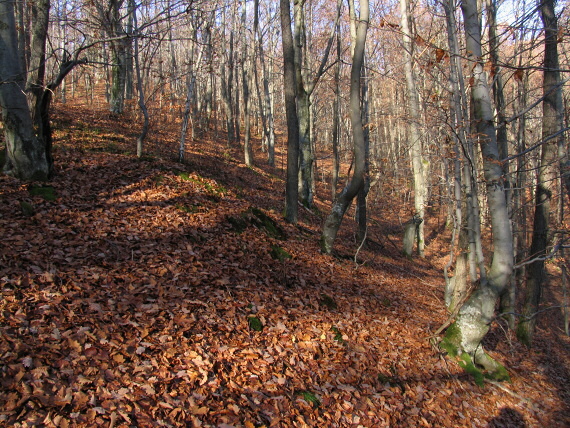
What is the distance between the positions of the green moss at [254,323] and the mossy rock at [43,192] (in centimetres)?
424

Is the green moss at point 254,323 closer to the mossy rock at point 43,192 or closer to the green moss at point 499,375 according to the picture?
the green moss at point 499,375

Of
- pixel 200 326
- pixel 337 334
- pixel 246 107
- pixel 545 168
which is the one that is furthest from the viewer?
pixel 246 107

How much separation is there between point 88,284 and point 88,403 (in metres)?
1.89

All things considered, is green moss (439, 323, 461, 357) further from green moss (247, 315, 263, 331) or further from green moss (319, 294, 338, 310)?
green moss (247, 315, 263, 331)

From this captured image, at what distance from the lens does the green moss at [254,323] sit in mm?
4824

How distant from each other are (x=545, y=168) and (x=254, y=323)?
296 inches

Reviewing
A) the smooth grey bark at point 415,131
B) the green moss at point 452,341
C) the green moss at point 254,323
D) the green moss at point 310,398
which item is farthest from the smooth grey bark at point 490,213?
the smooth grey bark at point 415,131

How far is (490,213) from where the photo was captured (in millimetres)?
5668

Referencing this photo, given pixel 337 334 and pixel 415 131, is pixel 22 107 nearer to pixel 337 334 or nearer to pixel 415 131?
pixel 337 334

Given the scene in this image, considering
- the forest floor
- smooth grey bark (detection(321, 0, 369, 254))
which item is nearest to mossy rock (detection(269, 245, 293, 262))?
the forest floor

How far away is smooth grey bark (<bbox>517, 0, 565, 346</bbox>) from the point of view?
7156 mm

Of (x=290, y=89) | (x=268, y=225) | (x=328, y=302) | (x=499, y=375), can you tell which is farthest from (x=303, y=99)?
(x=499, y=375)

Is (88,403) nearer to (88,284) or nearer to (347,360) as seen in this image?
(88,284)

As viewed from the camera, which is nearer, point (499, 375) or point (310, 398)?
point (310, 398)
